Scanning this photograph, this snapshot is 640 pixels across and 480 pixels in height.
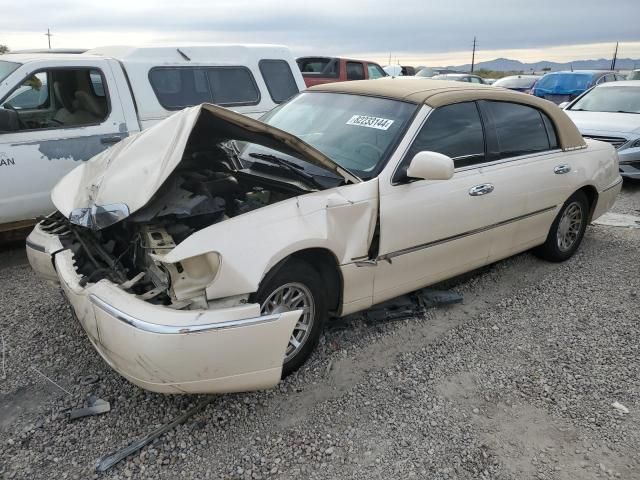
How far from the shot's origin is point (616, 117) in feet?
28.8

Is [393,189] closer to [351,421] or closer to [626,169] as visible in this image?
[351,421]

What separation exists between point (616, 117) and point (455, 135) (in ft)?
20.9

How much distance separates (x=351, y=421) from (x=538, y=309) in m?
2.15

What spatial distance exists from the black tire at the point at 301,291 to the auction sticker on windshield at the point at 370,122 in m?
1.21

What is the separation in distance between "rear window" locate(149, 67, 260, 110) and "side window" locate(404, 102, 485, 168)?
10.4 ft

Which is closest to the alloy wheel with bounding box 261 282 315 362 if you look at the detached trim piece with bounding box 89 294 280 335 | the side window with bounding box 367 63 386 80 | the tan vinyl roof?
the detached trim piece with bounding box 89 294 280 335

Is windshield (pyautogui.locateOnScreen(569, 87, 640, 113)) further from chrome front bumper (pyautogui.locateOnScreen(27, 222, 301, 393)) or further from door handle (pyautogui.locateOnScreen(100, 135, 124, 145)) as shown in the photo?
chrome front bumper (pyautogui.locateOnScreen(27, 222, 301, 393))

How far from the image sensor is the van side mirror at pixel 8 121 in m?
4.66

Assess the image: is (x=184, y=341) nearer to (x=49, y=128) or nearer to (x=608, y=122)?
(x=49, y=128)

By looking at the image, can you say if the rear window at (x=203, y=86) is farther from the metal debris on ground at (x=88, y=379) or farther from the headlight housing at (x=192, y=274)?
the headlight housing at (x=192, y=274)

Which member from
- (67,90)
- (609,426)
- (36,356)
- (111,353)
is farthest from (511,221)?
(67,90)

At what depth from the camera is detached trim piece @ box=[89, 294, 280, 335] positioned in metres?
2.38

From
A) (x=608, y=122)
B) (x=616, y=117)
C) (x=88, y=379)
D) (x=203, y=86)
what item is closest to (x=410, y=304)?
(x=88, y=379)

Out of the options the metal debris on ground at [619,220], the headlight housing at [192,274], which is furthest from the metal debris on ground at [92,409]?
the metal debris on ground at [619,220]
